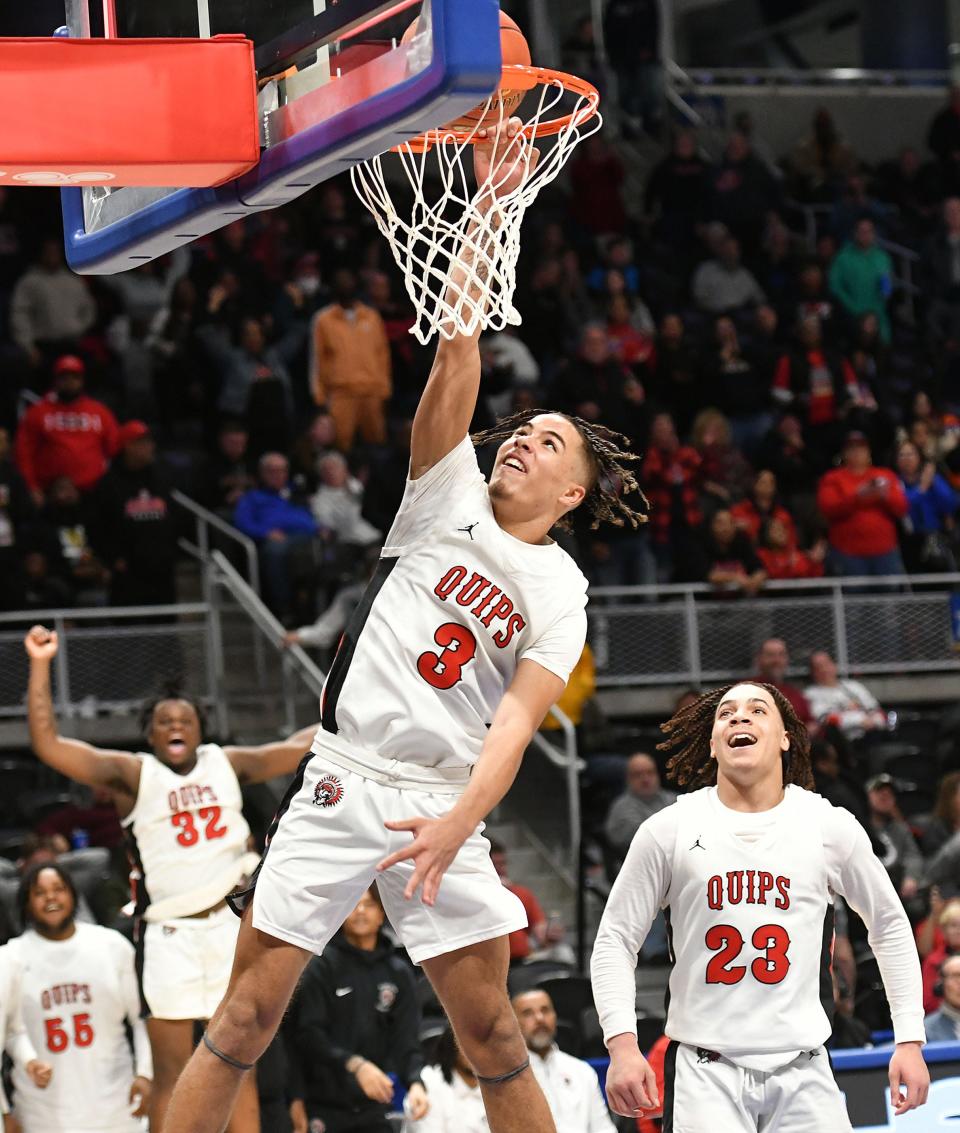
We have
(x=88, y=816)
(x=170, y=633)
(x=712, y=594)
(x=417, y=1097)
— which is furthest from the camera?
(x=712, y=594)

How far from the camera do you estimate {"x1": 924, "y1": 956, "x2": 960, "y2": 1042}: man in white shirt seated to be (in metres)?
8.77

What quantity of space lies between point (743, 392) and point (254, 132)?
36.2ft

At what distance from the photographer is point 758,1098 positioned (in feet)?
17.8

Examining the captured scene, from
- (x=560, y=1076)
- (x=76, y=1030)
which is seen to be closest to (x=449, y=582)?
(x=560, y=1076)

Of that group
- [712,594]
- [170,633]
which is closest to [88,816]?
[170,633]

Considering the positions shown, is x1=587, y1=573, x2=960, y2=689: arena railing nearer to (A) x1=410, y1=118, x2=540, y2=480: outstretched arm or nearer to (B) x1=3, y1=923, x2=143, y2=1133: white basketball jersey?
(B) x1=3, y1=923, x2=143, y2=1133: white basketball jersey

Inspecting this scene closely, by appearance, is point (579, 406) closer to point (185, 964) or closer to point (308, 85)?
point (185, 964)

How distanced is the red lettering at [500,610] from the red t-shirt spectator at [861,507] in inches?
364

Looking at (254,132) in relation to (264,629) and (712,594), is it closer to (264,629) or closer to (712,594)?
(264,629)

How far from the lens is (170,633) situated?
11.8 meters

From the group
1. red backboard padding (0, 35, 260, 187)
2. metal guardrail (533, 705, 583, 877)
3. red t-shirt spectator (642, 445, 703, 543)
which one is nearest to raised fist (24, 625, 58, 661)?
red backboard padding (0, 35, 260, 187)

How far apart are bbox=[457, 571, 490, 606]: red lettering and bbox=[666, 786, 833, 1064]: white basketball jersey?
39.9 inches

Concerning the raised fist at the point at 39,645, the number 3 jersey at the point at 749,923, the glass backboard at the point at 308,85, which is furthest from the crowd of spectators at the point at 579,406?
the glass backboard at the point at 308,85

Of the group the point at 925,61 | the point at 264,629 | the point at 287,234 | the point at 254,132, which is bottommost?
the point at 264,629
